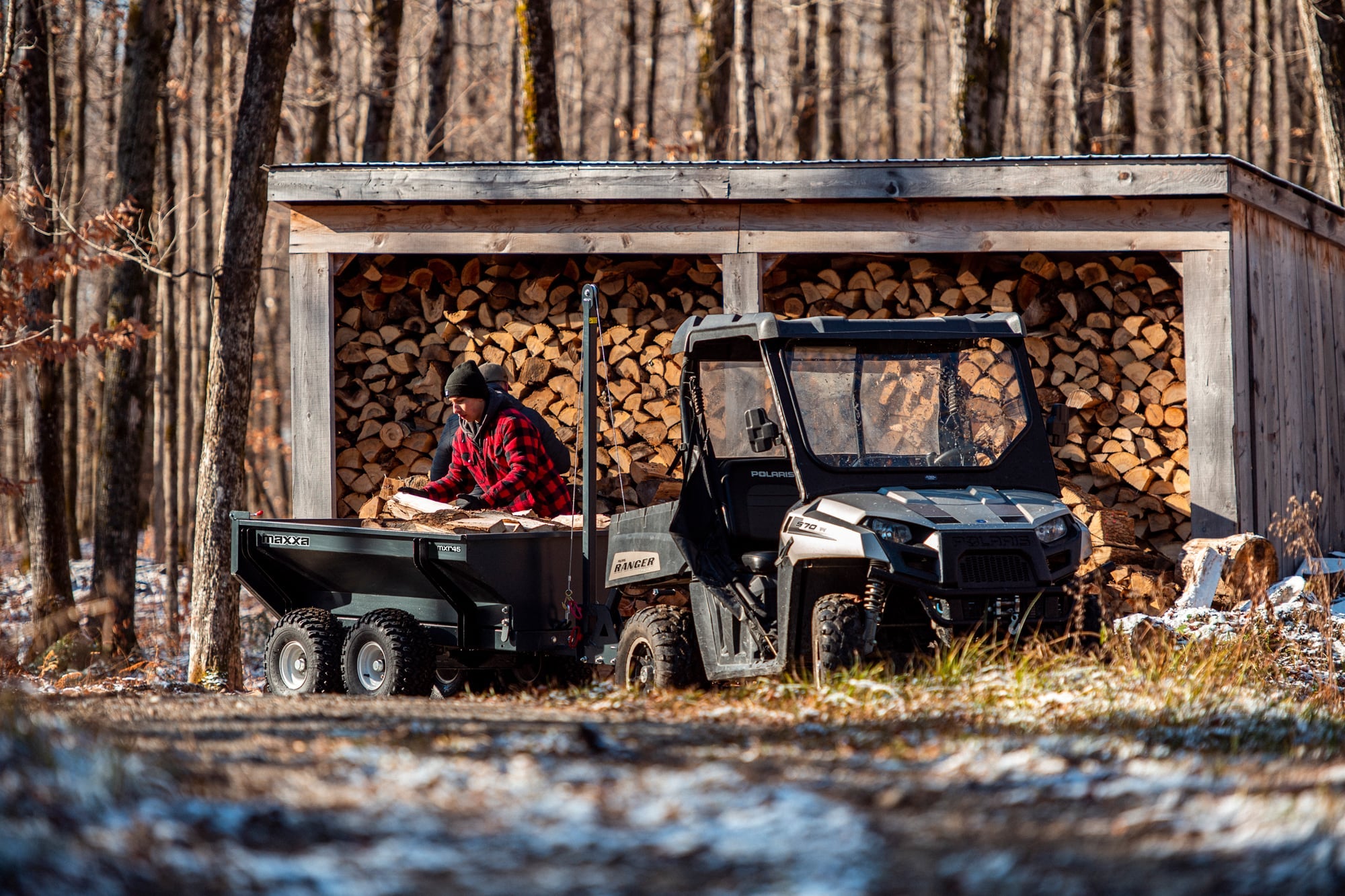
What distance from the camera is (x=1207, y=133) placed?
24.7 m

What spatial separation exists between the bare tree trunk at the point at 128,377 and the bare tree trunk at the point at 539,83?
3.64 m

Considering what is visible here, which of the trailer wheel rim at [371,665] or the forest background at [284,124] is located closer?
the trailer wheel rim at [371,665]

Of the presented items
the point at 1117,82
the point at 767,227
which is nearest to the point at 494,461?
the point at 767,227

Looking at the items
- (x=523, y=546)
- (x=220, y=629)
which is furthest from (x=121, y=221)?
(x=523, y=546)

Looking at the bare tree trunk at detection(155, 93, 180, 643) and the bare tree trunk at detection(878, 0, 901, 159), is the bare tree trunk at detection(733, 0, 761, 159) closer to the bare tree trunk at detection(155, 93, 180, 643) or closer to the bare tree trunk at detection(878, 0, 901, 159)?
the bare tree trunk at detection(878, 0, 901, 159)

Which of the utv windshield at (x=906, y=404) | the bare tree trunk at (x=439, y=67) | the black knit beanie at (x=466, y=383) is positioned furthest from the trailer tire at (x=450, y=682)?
the bare tree trunk at (x=439, y=67)

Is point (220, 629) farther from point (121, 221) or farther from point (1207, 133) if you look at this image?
point (1207, 133)

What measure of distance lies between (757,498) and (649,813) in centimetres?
324

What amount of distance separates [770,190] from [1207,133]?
18.6m

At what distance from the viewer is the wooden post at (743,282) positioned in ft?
29.9

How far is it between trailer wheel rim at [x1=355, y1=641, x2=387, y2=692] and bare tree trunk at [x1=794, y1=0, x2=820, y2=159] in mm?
15461

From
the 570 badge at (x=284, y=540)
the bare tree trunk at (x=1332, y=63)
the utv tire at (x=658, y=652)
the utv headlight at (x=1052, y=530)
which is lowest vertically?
the utv tire at (x=658, y=652)

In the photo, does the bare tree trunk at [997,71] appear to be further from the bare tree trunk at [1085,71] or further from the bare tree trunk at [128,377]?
the bare tree trunk at [128,377]

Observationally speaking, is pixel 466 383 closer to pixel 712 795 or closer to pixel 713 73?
pixel 712 795
